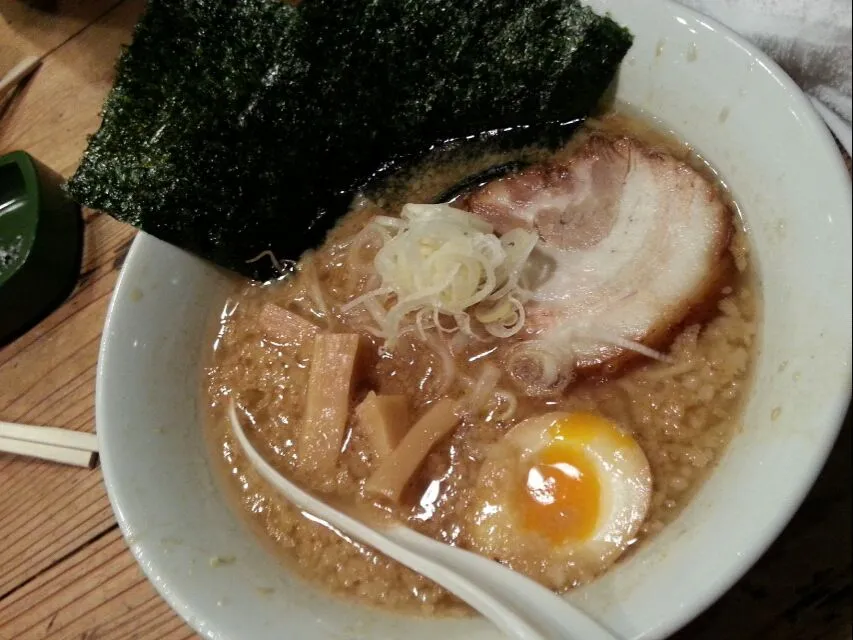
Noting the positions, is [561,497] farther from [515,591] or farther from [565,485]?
[515,591]

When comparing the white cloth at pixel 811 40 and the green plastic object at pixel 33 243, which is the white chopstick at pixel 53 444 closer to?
the green plastic object at pixel 33 243

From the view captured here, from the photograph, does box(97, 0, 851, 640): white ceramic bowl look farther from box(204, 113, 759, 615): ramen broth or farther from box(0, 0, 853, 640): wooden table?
box(0, 0, 853, 640): wooden table

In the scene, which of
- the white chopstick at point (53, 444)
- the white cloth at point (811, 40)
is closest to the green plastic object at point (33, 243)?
the white chopstick at point (53, 444)

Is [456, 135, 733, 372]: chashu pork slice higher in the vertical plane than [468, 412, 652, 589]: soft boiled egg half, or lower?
higher

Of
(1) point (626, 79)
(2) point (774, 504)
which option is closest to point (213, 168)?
(1) point (626, 79)

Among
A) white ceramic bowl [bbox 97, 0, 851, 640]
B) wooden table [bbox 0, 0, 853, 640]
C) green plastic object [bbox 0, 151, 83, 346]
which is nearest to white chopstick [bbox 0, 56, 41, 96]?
wooden table [bbox 0, 0, 853, 640]
